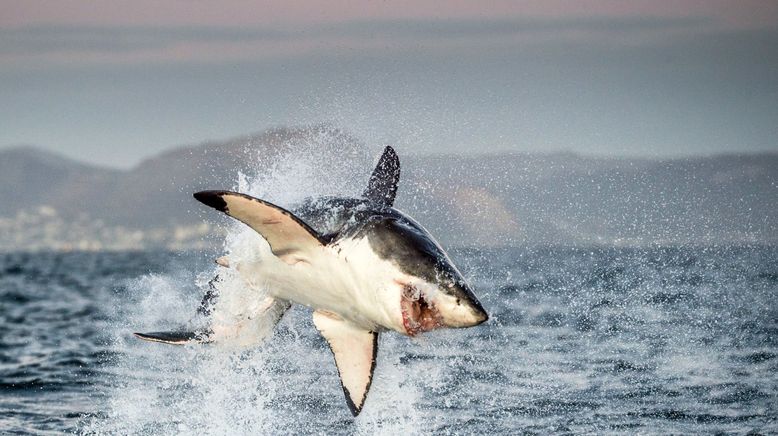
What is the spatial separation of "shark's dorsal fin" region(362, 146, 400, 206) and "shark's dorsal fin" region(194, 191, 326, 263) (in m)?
1.54

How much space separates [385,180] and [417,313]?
2.95 metres

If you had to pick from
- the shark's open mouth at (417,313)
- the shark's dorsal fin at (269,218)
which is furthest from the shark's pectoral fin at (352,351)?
the shark's open mouth at (417,313)

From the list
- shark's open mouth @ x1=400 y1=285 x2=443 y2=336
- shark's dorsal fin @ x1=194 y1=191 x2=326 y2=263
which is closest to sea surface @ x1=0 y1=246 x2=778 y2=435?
shark's open mouth @ x1=400 y1=285 x2=443 y2=336

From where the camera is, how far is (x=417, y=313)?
609 centimetres

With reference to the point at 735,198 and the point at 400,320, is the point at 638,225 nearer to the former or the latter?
the point at 735,198

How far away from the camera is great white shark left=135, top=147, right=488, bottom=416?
6.05 metres

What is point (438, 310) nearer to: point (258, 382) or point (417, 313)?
point (417, 313)

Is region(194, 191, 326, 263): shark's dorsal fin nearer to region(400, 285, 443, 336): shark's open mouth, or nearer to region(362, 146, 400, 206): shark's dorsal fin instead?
region(400, 285, 443, 336): shark's open mouth

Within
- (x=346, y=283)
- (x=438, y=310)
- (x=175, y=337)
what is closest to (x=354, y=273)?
(x=346, y=283)

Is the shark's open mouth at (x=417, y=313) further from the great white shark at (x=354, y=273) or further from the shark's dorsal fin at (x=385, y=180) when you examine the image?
the shark's dorsal fin at (x=385, y=180)

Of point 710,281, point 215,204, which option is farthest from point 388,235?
point 710,281

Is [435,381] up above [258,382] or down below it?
above

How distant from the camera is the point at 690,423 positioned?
10.4m

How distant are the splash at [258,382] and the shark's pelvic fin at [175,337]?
0.25 metres
